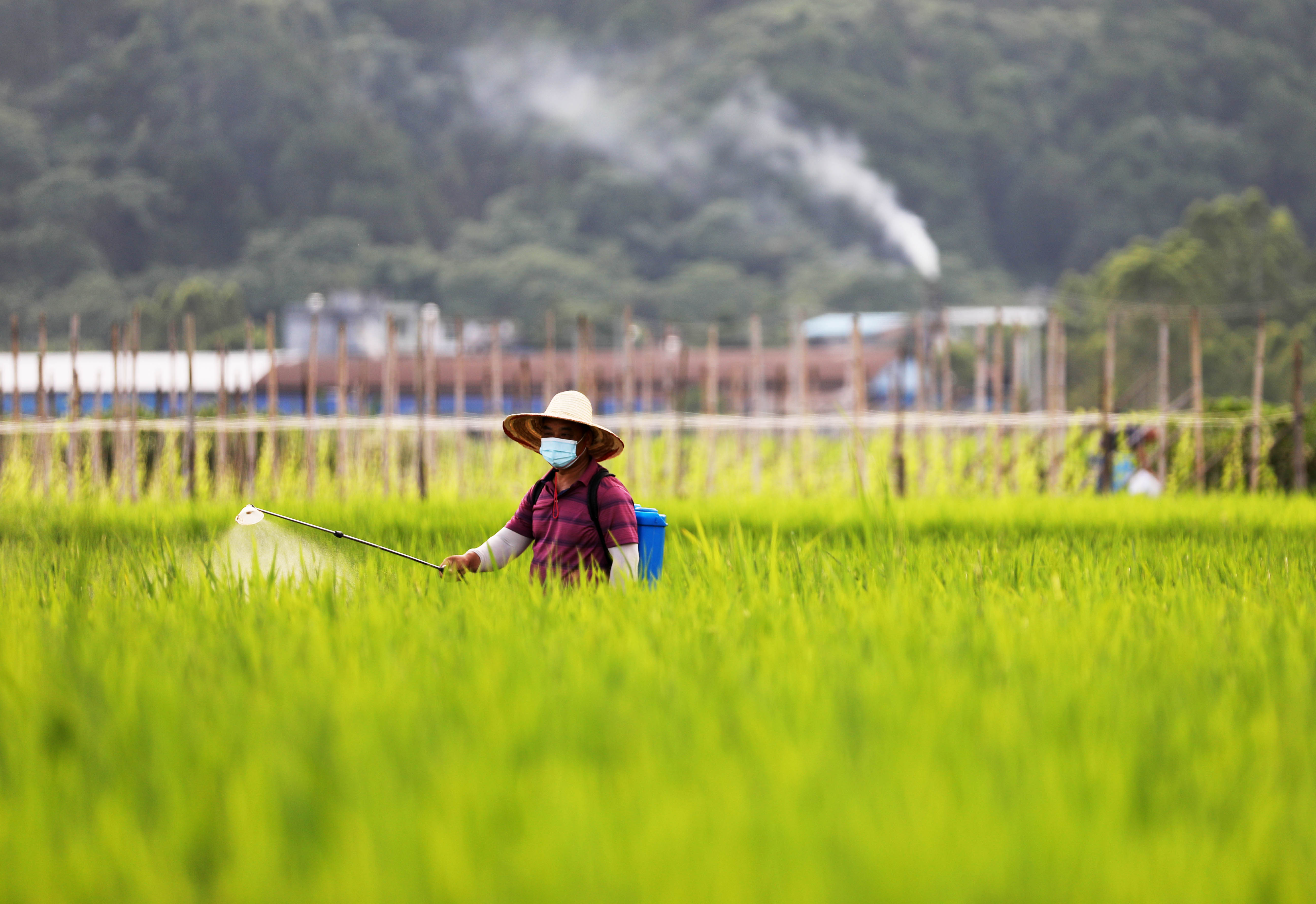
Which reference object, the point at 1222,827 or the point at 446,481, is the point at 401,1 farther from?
the point at 1222,827

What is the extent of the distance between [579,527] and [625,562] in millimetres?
288

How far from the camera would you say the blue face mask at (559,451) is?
14.6 feet

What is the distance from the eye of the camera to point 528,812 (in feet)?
6.38

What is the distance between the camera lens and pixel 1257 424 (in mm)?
13289

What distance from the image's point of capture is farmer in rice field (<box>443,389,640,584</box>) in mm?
4383

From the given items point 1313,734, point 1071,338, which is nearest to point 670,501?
point 1313,734

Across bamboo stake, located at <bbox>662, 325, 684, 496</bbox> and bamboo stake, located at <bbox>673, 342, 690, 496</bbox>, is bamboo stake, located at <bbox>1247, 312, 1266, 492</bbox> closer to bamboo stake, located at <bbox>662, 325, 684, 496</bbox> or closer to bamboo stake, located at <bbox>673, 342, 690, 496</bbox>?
bamboo stake, located at <bbox>673, 342, 690, 496</bbox>

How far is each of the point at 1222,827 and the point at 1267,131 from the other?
3181 inches

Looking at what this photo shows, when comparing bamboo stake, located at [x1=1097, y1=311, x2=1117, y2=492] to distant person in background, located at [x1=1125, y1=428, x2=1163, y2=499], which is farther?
bamboo stake, located at [x1=1097, y1=311, x2=1117, y2=492]

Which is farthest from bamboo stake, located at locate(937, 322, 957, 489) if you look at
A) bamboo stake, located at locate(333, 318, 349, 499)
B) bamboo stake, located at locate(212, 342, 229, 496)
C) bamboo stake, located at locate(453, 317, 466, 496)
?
bamboo stake, located at locate(212, 342, 229, 496)

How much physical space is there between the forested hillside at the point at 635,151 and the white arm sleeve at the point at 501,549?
183ft

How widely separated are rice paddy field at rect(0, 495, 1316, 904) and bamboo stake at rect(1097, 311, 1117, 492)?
8443 mm

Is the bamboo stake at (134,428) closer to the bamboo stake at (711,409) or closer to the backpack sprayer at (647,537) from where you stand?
the bamboo stake at (711,409)

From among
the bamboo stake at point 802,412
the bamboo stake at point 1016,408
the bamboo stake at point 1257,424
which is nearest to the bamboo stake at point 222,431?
the bamboo stake at point 802,412
